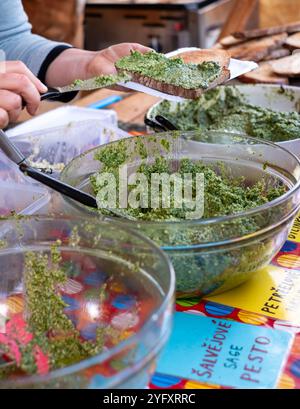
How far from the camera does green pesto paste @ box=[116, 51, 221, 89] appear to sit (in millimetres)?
1172

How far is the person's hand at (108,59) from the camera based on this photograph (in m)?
1.41

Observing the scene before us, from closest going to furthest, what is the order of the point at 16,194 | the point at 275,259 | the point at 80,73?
the point at 275,259
the point at 16,194
the point at 80,73

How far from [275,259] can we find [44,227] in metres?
0.39

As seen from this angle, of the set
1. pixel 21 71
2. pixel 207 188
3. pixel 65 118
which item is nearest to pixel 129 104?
pixel 65 118

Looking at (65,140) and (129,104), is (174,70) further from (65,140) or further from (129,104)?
(129,104)

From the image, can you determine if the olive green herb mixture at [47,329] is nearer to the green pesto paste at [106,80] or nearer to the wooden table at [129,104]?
the green pesto paste at [106,80]

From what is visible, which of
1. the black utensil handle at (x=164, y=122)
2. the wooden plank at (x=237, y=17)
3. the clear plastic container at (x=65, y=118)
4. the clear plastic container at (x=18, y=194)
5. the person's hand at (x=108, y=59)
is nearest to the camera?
the clear plastic container at (x=18, y=194)

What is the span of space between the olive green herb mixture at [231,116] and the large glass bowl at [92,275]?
67 centimetres

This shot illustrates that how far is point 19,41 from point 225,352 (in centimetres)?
120

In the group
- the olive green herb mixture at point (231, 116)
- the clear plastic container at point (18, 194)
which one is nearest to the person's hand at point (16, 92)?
the clear plastic container at point (18, 194)

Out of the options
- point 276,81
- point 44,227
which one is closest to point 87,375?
point 44,227

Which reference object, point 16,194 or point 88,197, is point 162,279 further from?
point 16,194

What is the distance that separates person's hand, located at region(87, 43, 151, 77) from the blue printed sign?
0.74 m

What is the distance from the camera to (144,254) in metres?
0.76
